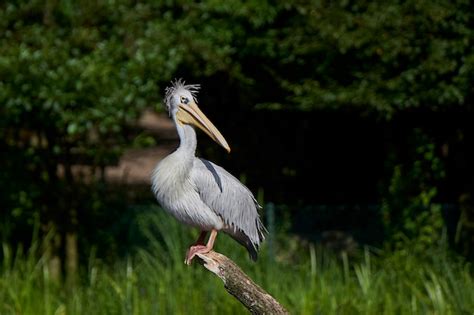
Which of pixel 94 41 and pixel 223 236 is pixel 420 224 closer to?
pixel 223 236

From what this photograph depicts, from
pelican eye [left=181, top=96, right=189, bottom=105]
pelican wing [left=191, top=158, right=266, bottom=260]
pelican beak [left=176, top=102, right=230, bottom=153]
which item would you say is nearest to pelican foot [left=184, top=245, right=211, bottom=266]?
pelican wing [left=191, top=158, right=266, bottom=260]

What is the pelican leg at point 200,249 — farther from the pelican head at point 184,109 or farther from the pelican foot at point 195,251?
the pelican head at point 184,109

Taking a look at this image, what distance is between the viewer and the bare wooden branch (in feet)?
18.1

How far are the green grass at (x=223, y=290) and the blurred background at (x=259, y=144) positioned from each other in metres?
0.03

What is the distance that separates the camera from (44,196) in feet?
40.3

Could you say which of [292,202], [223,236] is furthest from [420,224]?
[223,236]

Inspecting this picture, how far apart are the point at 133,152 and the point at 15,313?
7677 millimetres

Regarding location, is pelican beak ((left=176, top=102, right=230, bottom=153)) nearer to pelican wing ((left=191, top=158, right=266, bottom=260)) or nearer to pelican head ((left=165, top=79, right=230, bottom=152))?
pelican head ((left=165, top=79, right=230, bottom=152))

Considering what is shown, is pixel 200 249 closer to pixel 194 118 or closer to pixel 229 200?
pixel 229 200

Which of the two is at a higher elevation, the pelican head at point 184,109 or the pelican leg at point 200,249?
the pelican head at point 184,109

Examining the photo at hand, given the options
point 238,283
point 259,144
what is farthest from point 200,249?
point 259,144

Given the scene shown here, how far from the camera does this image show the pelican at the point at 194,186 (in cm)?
543

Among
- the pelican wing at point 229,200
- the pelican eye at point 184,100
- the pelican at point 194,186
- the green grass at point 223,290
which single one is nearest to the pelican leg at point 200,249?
the pelican at point 194,186

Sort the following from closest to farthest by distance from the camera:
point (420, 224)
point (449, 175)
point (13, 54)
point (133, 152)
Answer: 1. point (13, 54)
2. point (420, 224)
3. point (449, 175)
4. point (133, 152)
